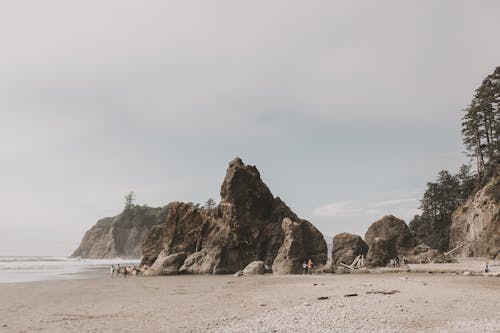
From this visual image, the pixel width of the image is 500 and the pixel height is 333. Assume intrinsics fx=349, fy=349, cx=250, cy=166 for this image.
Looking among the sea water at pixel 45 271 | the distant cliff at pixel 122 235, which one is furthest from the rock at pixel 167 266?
the distant cliff at pixel 122 235

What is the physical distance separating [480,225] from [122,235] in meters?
145

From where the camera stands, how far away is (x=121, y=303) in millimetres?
20844

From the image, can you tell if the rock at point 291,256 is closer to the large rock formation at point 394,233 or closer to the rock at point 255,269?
the rock at point 255,269

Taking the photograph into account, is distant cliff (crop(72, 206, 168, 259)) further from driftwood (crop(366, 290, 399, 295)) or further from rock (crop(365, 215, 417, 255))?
driftwood (crop(366, 290, 399, 295))

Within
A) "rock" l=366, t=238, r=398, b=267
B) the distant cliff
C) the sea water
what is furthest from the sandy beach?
the distant cliff

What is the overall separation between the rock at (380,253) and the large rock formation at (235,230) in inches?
284

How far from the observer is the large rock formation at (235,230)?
50.3 metres

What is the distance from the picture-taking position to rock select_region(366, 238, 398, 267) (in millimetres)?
47688

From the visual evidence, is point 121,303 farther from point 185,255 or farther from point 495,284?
point 185,255

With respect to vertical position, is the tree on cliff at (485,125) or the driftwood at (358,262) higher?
the tree on cliff at (485,125)

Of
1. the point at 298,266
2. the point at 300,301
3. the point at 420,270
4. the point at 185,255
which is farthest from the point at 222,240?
the point at 300,301

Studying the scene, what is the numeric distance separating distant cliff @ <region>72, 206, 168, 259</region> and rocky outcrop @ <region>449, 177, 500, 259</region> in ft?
399

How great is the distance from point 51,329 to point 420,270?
117ft

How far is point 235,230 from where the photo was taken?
5197 centimetres
